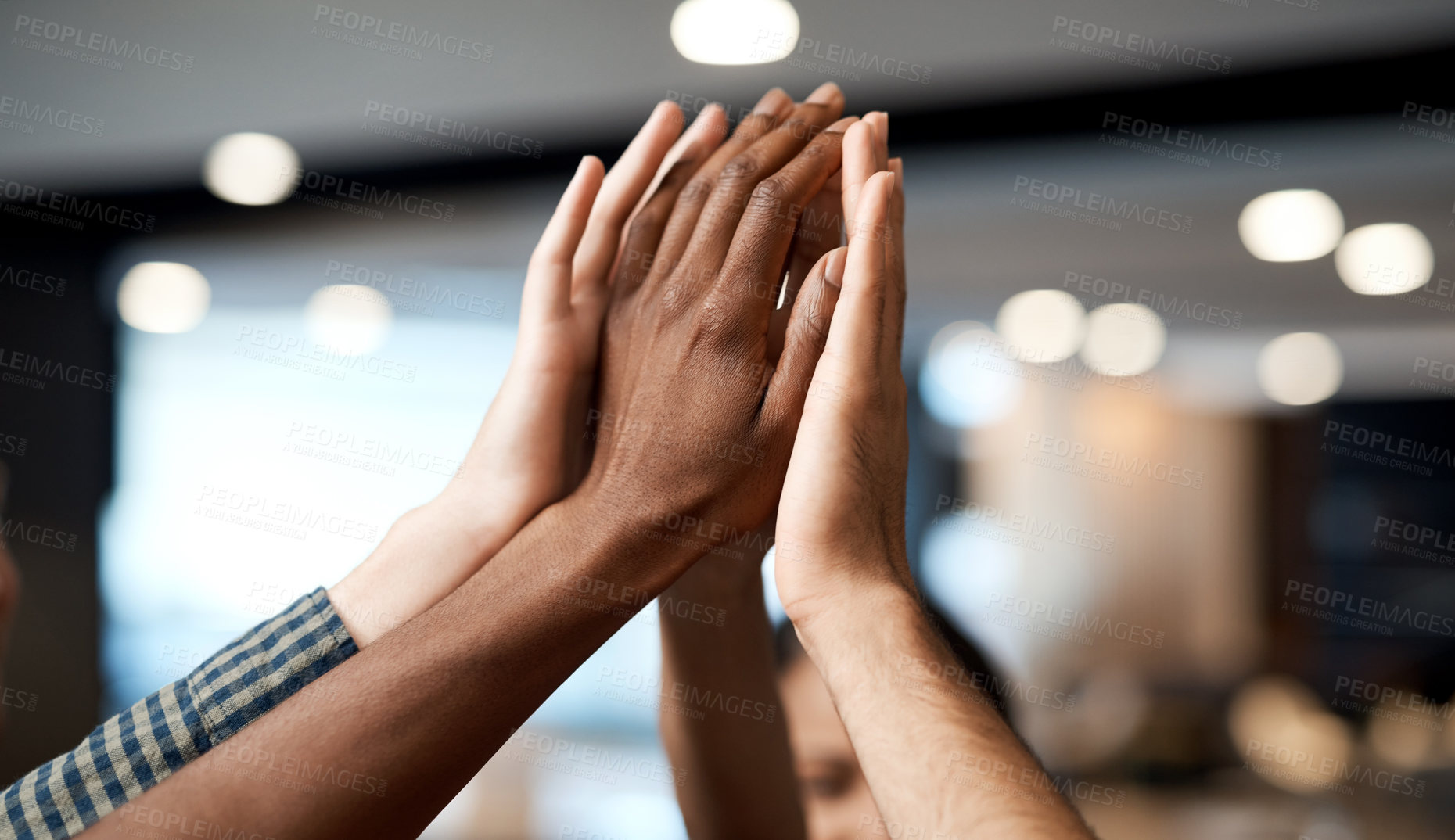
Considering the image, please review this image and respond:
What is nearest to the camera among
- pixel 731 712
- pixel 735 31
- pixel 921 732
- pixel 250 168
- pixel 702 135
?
pixel 921 732

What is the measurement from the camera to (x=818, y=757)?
0.78 m

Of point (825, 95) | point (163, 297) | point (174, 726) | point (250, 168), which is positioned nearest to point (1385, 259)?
point (825, 95)

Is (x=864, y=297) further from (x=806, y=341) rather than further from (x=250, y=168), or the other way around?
(x=250, y=168)

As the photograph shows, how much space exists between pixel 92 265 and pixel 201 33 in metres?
0.34

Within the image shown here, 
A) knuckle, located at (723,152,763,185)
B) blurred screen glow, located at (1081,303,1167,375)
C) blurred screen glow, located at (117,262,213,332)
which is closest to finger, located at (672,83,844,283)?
knuckle, located at (723,152,763,185)

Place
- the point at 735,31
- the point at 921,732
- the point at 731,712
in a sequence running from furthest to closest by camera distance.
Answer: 1. the point at 735,31
2. the point at 731,712
3. the point at 921,732

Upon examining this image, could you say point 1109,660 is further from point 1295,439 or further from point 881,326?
point 881,326

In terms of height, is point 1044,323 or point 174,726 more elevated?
point 1044,323

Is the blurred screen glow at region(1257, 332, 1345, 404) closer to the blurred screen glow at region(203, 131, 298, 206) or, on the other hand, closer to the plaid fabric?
the plaid fabric

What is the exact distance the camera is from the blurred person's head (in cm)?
76

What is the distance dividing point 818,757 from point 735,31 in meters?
0.78

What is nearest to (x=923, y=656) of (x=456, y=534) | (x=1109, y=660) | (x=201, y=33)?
(x=456, y=534)

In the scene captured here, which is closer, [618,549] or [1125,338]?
[618,549]

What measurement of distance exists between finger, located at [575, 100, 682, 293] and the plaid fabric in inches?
11.7
